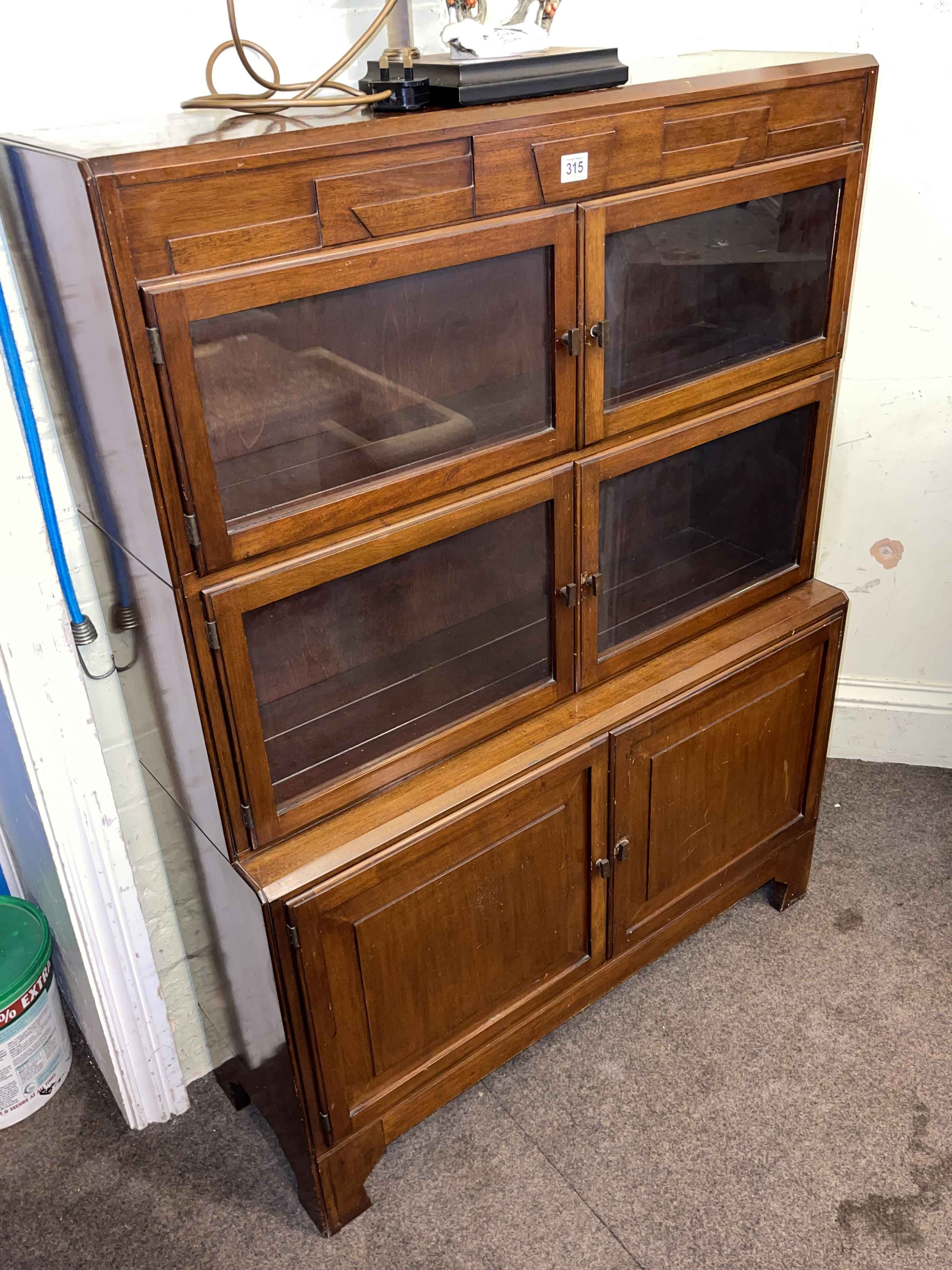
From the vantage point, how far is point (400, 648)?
146 centimetres

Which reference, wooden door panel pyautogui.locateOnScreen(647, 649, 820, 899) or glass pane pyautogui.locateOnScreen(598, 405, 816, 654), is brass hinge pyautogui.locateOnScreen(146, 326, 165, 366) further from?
wooden door panel pyautogui.locateOnScreen(647, 649, 820, 899)

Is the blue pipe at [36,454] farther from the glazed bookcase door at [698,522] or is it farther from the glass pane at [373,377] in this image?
the glazed bookcase door at [698,522]

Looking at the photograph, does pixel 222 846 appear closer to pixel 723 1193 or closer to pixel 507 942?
pixel 507 942

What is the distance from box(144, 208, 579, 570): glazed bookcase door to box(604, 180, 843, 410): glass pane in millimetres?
121

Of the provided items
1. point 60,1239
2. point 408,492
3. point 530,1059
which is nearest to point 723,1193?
point 530,1059

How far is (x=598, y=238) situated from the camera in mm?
1327

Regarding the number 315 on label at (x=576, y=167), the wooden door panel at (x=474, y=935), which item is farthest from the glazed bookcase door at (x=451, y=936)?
the number 315 on label at (x=576, y=167)

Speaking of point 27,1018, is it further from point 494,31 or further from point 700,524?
point 494,31

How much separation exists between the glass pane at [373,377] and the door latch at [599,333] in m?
0.06

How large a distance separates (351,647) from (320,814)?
223mm

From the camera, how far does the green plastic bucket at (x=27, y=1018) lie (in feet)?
5.65

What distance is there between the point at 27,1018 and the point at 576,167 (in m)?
1.53

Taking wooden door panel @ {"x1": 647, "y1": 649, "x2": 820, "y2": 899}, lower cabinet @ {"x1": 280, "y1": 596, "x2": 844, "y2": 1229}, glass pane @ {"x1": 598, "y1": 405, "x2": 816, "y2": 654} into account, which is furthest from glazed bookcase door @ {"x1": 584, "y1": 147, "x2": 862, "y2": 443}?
wooden door panel @ {"x1": 647, "y1": 649, "x2": 820, "y2": 899}

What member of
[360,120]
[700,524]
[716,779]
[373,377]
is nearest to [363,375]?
[373,377]
